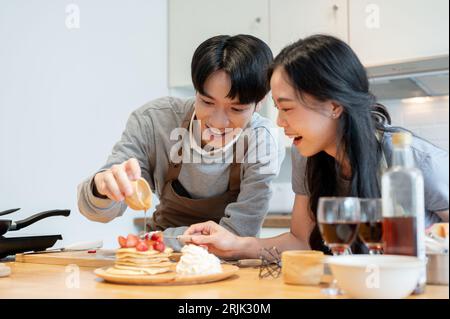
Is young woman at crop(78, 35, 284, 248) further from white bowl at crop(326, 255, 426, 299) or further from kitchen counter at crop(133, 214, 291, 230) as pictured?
kitchen counter at crop(133, 214, 291, 230)

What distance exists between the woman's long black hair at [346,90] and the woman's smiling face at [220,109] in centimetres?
29

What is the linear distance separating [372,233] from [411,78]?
2.20 m

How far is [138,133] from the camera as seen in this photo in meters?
1.89

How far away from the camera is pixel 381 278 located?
90 centimetres

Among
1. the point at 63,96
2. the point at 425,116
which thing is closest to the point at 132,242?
the point at 63,96

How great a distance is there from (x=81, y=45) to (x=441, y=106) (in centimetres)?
197

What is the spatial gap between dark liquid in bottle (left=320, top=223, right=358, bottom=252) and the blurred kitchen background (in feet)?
6.35

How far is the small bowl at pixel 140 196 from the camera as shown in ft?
4.18

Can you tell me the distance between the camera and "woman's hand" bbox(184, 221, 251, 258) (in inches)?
58.6

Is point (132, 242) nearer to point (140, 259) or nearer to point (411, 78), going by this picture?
point (140, 259)

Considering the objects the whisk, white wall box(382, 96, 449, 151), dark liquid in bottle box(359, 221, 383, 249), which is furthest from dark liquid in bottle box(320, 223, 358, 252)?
white wall box(382, 96, 449, 151)

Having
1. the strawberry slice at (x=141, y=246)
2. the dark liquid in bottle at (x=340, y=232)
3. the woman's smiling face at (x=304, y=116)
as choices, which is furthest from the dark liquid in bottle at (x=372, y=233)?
the strawberry slice at (x=141, y=246)

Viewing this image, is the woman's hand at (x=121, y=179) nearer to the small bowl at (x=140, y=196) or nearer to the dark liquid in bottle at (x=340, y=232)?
the small bowl at (x=140, y=196)

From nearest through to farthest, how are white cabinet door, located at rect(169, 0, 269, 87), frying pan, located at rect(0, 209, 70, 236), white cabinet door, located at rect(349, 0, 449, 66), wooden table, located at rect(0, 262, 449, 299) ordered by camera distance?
wooden table, located at rect(0, 262, 449, 299), frying pan, located at rect(0, 209, 70, 236), white cabinet door, located at rect(349, 0, 449, 66), white cabinet door, located at rect(169, 0, 269, 87)
